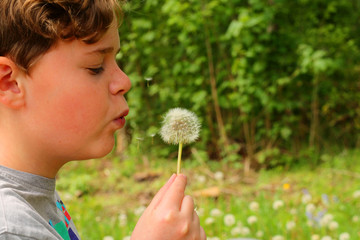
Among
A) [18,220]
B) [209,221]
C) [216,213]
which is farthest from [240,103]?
[18,220]

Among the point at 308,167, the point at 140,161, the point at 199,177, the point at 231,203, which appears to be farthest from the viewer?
the point at 140,161

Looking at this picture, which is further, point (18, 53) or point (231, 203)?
point (231, 203)

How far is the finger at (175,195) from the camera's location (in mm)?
989

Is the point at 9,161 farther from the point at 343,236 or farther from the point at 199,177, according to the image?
the point at 199,177

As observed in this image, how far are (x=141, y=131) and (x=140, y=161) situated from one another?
266 millimetres

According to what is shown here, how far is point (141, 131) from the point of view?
151 inches

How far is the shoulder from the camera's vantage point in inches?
32.7

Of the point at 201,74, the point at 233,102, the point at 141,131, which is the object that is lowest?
the point at 141,131

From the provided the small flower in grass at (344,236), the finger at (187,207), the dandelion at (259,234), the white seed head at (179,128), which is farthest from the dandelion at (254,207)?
the finger at (187,207)

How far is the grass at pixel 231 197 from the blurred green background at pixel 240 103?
0.05 ft

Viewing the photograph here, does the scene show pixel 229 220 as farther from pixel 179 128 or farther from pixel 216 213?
pixel 179 128

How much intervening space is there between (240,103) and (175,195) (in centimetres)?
257

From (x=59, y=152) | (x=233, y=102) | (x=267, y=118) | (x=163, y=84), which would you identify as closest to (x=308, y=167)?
(x=267, y=118)

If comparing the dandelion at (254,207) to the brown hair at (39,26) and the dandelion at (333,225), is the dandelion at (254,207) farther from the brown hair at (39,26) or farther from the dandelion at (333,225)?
the brown hair at (39,26)
